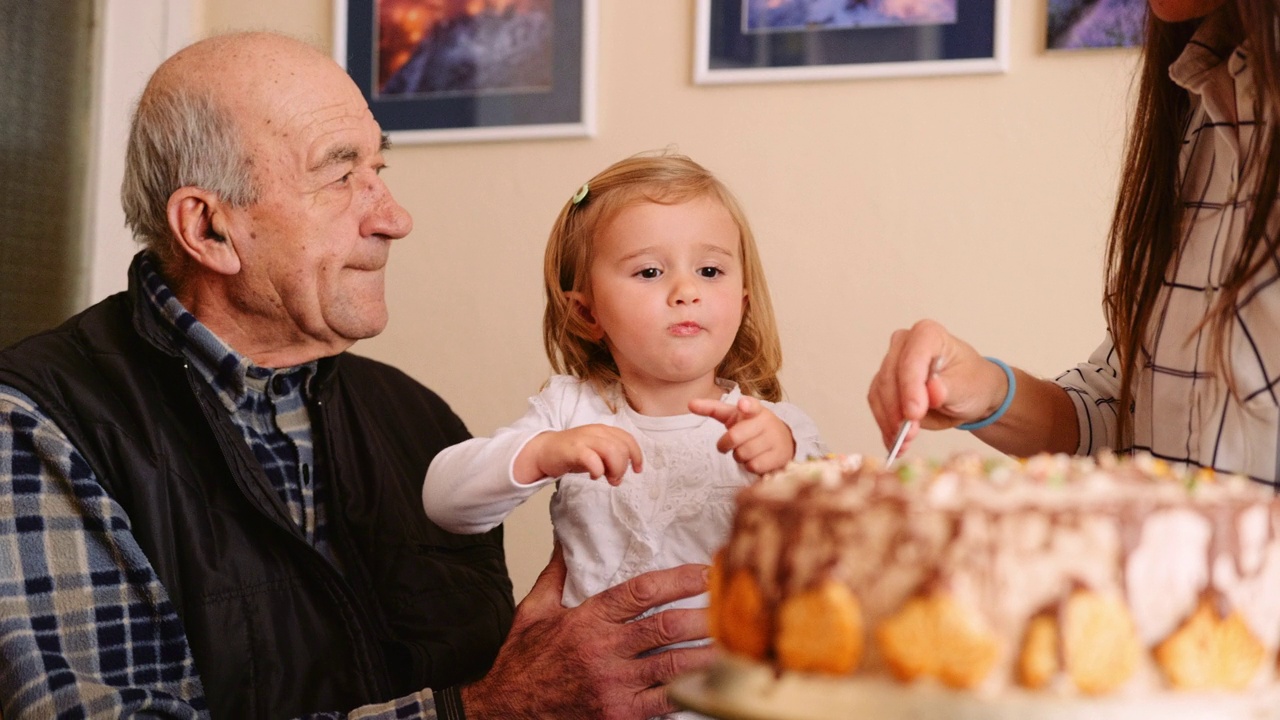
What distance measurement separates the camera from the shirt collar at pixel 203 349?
1661mm

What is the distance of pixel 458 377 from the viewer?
8.23ft

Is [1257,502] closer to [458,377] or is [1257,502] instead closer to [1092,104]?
[1092,104]

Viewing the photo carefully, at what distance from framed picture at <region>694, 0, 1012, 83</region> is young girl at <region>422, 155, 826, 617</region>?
0.62m

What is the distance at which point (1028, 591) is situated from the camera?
63 cm

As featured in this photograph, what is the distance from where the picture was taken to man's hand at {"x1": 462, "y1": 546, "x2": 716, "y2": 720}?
138 cm

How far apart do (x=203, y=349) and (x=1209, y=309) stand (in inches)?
51.4

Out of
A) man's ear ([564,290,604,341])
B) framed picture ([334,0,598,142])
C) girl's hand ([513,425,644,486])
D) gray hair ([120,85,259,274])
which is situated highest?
framed picture ([334,0,598,142])

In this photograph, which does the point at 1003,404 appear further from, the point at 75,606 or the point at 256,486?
the point at 75,606

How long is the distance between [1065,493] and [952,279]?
1572 millimetres

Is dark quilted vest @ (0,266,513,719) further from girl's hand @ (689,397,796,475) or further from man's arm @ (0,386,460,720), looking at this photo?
girl's hand @ (689,397,796,475)

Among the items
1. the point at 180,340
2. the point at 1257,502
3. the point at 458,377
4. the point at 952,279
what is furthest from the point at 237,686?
the point at 952,279

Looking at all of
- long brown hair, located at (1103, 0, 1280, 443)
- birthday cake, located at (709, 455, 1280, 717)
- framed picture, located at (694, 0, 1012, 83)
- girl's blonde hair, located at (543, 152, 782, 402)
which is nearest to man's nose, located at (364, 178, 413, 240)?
girl's blonde hair, located at (543, 152, 782, 402)

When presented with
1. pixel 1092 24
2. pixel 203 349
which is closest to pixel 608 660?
pixel 203 349

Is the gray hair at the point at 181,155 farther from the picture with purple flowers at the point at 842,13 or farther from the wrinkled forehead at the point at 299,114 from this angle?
the picture with purple flowers at the point at 842,13
